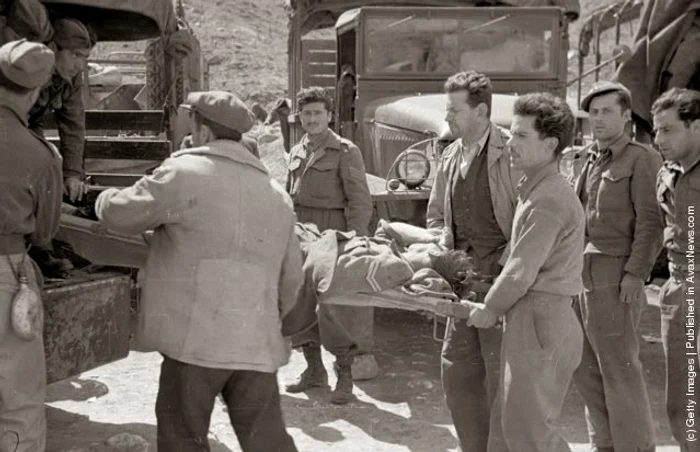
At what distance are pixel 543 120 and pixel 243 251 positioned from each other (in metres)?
1.19

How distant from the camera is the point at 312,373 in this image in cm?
559

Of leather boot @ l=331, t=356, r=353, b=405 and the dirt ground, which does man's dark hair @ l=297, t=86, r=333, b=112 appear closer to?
leather boot @ l=331, t=356, r=353, b=405

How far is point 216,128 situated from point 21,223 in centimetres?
73

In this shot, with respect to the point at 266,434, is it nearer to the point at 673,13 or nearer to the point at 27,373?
the point at 27,373

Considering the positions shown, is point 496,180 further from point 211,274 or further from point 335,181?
point 335,181

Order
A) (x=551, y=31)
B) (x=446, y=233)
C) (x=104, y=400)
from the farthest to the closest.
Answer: (x=551, y=31) → (x=104, y=400) → (x=446, y=233)

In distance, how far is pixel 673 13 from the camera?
6.55 m

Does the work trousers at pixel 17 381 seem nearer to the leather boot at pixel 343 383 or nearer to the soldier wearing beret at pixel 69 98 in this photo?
the soldier wearing beret at pixel 69 98

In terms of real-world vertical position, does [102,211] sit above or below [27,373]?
above

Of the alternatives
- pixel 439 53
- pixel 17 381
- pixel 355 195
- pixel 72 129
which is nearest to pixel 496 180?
pixel 355 195

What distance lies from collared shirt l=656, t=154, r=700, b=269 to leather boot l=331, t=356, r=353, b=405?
1.97m

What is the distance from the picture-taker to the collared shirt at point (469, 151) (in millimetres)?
3992

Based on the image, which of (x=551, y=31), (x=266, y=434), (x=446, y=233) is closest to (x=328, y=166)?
(x=446, y=233)

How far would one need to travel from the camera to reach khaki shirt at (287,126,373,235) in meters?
5.60
